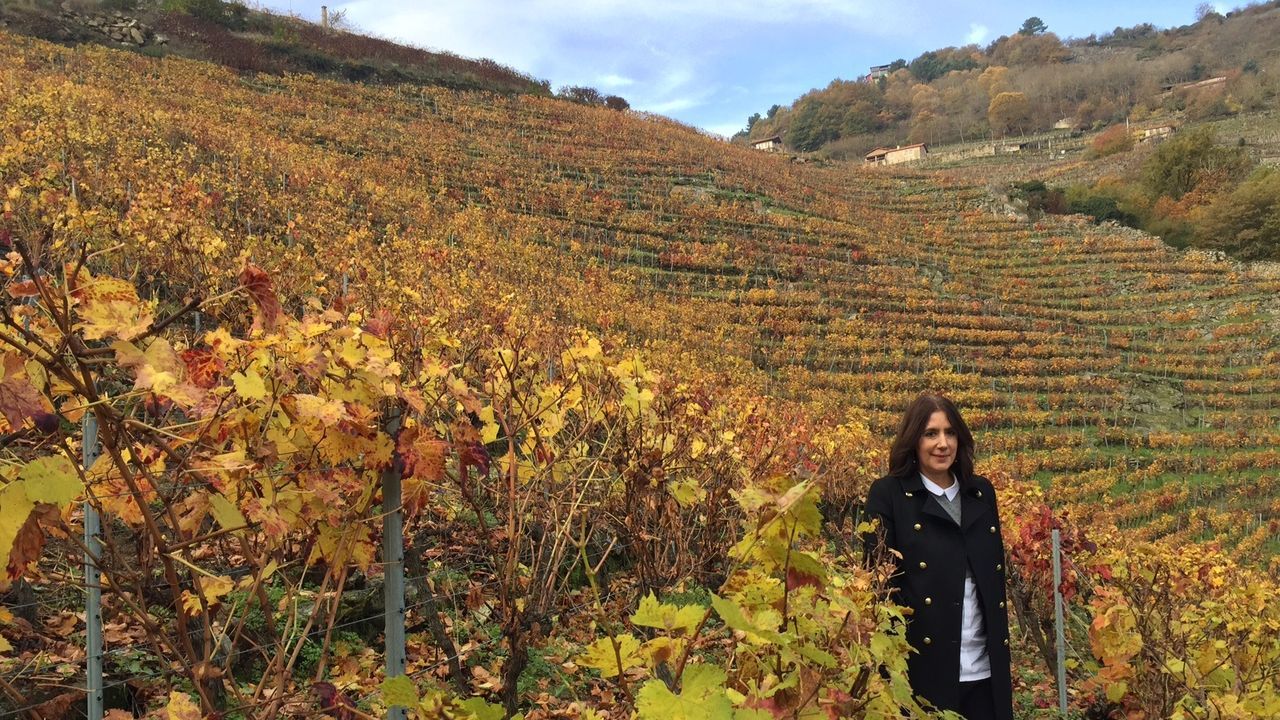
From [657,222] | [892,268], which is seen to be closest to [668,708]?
[657,222]

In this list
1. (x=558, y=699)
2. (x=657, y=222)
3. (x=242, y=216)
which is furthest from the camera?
(x=657, y=222)

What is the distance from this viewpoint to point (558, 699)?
2.71 metres

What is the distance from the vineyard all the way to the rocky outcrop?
3.16 m

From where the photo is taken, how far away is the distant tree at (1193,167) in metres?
30.6

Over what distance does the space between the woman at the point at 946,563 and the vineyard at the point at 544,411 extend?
31cm

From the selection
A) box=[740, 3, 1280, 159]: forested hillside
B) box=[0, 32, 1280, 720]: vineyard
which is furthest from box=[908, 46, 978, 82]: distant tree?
box=[0, 32, 1280, 720]: vineyard

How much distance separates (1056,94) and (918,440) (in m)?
76.4

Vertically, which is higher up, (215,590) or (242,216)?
(242,216)

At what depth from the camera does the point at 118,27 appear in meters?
22.6

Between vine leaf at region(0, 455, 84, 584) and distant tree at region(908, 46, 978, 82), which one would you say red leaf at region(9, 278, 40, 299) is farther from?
distant tree at region(908, 46, 978, 82)

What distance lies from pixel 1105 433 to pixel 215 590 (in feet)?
54.4

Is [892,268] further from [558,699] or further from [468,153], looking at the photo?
[558,699]

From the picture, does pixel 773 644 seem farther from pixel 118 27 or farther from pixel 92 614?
pixel 118 27

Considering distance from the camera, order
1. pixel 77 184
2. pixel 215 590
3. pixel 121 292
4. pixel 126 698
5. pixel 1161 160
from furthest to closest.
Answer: pixel 1161 160 → pixel 77 184 → pixel 126 698 → pixel 215 590 → pixel 121 292
